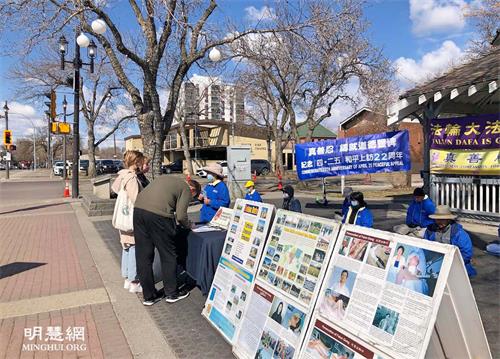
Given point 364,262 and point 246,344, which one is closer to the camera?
point 364,262

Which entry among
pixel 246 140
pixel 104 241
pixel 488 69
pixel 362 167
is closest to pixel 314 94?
pixel 362 167

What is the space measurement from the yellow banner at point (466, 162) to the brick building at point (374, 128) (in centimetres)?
2012

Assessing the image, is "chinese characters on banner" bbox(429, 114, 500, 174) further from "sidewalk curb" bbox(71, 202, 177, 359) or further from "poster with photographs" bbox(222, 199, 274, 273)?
"sidewalk curb" bbox(71, 202, 177, 359)

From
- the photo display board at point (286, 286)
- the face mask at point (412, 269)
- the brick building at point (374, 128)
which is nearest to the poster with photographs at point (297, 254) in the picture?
the photo display board at point (286, 286)

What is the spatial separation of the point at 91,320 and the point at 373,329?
3.30m

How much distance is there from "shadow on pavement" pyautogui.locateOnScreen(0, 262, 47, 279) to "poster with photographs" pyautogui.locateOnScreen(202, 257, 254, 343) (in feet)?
12.5

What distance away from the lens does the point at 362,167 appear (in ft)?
35.1

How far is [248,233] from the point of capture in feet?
12.8

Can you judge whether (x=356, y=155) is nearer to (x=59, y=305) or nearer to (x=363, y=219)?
(x=363, y=219)

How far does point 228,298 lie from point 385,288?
1.94 m

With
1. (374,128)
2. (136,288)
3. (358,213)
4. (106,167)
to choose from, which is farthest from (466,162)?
(106,167)

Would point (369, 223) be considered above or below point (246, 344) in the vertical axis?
above

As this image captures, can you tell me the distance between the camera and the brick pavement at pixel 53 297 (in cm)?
369

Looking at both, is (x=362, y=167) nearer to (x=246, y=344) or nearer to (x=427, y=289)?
(x=246, y=344)
